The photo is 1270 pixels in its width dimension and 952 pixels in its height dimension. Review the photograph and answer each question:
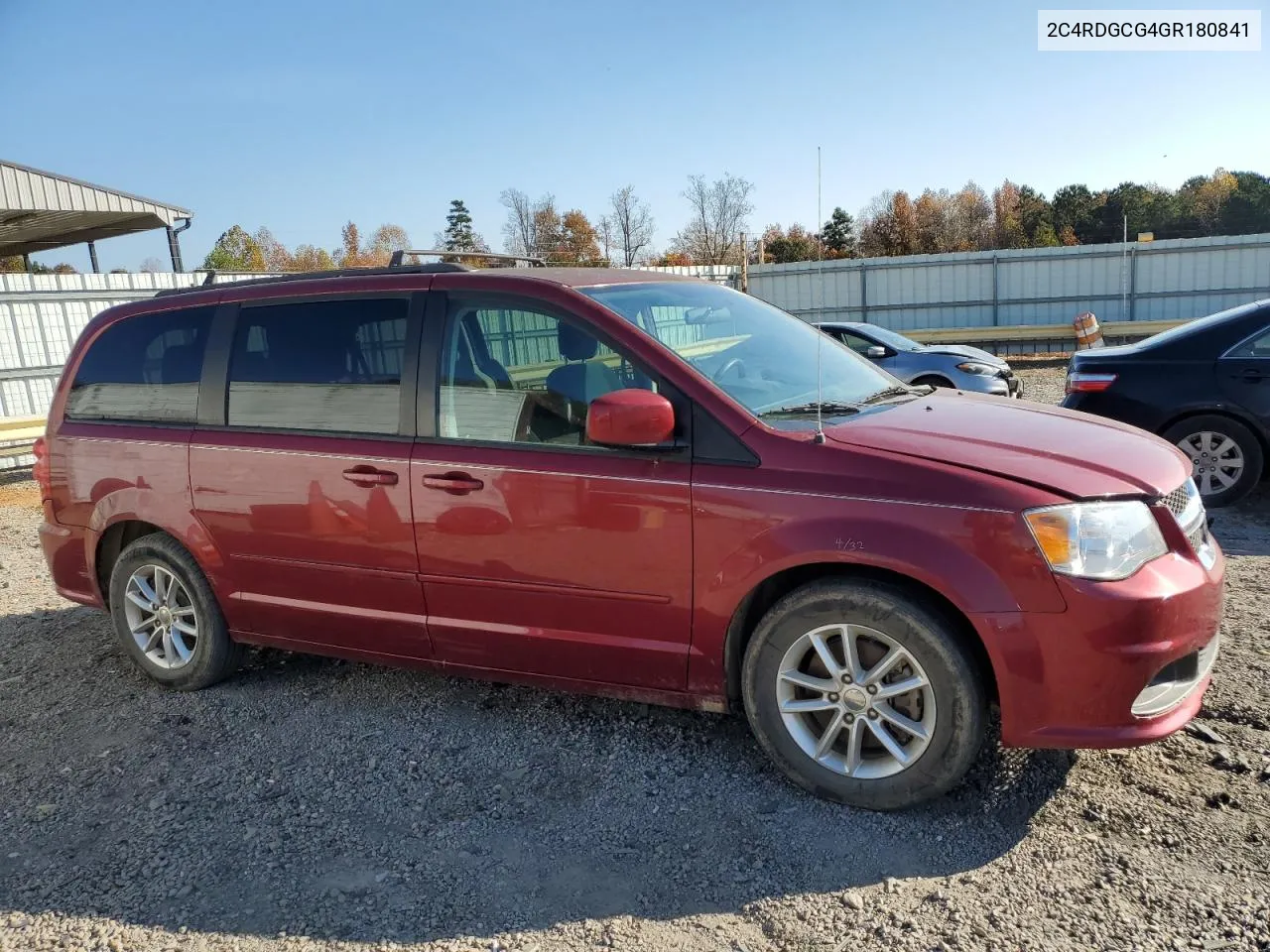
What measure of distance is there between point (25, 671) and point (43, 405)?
410 inches

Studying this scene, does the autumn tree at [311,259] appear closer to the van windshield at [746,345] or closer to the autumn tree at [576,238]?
the autumn tree at [576,238]

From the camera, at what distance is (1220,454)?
22.6ft

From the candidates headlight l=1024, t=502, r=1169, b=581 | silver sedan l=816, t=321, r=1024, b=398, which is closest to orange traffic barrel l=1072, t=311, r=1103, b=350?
silver sedan l=816, t=321, r=1024, b=398

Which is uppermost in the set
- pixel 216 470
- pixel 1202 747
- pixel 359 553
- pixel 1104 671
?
pixel 216 470

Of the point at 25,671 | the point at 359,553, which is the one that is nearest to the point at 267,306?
the point at 359,553

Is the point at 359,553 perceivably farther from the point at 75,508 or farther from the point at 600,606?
the point at 75,508

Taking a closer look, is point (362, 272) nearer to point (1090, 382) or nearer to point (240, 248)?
point (1090, 382)

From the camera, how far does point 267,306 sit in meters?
4.15

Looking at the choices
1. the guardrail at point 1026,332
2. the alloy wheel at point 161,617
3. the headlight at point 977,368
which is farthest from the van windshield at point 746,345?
the guardrail at point 1026,332

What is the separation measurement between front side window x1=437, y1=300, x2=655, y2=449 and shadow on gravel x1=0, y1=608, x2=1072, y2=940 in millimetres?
1302

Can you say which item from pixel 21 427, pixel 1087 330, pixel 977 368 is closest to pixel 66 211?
pixel 21 427

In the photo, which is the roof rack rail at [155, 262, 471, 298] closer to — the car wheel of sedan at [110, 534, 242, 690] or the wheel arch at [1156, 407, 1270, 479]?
the car wheel of sedan at [110, 534, 242, 690]

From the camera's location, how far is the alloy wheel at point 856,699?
2984 millimetres

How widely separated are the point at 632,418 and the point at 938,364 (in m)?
9.96
